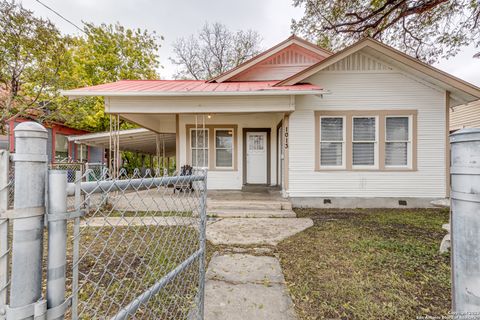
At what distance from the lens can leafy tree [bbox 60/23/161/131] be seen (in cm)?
1396

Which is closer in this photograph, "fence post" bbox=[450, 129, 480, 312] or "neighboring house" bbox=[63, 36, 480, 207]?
"fence post" bbox=[450, 129, 480, 312]

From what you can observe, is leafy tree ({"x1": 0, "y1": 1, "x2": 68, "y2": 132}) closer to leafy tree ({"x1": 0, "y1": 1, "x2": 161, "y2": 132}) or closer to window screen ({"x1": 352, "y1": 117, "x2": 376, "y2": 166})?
leafy tree ({"x1": 0, "y1": 1, "x2": 161, "y2": 132})

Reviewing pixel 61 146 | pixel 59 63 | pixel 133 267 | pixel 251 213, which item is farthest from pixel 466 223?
pixel 61 146

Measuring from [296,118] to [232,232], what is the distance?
4102mm

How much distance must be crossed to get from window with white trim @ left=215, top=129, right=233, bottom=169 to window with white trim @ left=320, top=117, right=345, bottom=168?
3314 millimetres

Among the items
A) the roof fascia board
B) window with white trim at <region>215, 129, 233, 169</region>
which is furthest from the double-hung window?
the roof fascia board

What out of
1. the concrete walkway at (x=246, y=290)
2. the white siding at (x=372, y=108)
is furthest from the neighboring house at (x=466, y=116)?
the concrete walkway at (x=246, y=290)

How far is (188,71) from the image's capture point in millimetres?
23422

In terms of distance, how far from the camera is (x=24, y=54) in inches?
345

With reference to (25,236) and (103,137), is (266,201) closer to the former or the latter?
(25,236)

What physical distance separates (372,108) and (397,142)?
1.27 m

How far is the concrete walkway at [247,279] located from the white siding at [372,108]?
2666 millimetres

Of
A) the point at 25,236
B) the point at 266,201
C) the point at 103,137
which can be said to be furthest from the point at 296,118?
the point at 103,137

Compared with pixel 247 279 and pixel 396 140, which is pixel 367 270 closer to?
pixel 247 279
